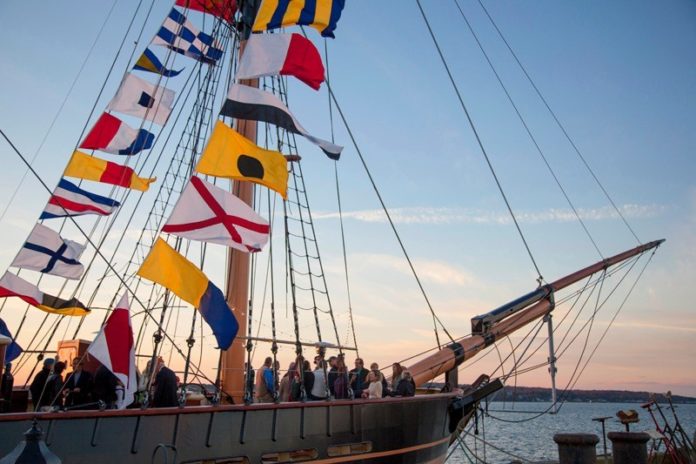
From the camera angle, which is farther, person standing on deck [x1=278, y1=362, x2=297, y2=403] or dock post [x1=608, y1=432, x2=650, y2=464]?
person standing on deck [x1=278, y1=362, x2=297, y2=403]

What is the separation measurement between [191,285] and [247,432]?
229cm

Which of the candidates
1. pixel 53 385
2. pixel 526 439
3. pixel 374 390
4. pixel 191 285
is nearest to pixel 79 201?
pixel 191 285

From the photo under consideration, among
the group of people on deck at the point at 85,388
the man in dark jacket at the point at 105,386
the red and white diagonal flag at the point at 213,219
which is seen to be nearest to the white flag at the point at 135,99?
the red and white diagonal flag at the point at 213,219

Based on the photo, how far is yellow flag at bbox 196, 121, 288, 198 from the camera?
10430mm

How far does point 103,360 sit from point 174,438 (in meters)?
1.35

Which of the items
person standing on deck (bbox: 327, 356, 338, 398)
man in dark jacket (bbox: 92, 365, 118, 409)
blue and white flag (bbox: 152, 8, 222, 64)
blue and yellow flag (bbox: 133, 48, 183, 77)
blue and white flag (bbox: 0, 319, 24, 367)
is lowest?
man in dark jacket (bbox: 92, 365, 118, 409)

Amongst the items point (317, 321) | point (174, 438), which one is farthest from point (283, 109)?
point (174, 438)

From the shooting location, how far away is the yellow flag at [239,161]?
34.2ft

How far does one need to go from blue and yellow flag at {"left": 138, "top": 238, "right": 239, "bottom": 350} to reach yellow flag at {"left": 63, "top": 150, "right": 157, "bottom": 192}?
232 inches

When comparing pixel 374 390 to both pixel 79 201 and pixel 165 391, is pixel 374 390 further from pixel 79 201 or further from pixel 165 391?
pixel 79 201

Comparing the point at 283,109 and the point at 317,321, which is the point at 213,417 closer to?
the point at 317,321

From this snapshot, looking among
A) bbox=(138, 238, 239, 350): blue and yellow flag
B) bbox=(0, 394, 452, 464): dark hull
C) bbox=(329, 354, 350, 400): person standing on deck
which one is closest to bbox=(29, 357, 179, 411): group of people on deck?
bbox=(0, 394, 452, 464): dark hull

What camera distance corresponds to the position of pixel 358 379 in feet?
40.7

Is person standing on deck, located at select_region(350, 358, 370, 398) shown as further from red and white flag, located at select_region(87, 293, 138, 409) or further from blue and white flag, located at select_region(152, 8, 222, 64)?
blue and white flag, located at select_region(152, 8, 222, 64)
